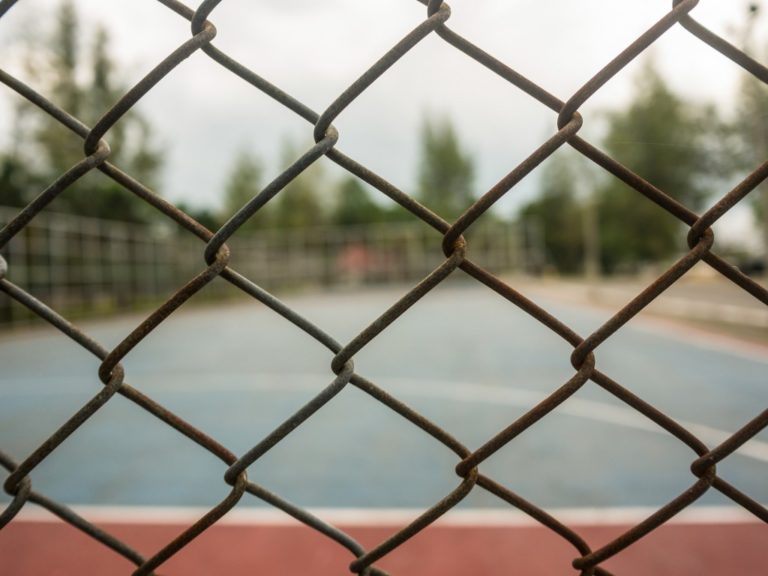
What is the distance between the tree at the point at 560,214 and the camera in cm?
3631

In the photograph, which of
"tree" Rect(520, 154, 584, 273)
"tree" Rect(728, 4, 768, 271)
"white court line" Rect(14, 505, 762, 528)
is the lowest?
"white court line" Rect(14, 505, 762, 528)

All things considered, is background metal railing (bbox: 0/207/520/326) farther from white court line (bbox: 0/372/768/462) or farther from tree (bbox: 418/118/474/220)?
tree (bbox: 418/118/474/220)

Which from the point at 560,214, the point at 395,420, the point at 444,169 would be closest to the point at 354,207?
the point at 444,169

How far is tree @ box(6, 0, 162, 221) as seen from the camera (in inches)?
686

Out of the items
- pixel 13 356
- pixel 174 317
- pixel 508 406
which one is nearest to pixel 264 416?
pixel 508 406

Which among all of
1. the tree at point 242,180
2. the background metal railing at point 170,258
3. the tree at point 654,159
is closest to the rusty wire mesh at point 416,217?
the tree at point 654,159

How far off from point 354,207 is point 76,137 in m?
18.2

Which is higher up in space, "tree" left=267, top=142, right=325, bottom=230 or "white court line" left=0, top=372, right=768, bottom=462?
"tree" left=267, top=142, right=325, bottom=230

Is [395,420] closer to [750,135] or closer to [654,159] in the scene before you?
[750,135]

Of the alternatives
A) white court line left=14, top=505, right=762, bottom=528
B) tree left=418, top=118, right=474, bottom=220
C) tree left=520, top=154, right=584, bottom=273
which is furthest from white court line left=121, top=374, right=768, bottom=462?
tree left=418, top=118, right=474, bottom=220

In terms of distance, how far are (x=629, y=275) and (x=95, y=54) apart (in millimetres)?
27424

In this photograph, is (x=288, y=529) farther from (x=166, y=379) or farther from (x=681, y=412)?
(x=166, y=379)

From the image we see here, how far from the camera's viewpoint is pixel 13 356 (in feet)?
33.8

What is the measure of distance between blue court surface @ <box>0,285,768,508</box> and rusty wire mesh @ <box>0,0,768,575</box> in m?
3.25
